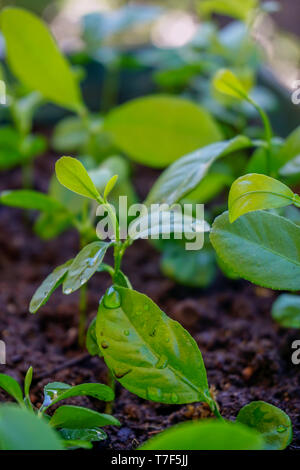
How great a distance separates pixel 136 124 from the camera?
2.80 feet

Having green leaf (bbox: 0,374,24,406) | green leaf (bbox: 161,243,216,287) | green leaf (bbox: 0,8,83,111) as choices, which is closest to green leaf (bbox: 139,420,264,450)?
green leaf (bbox: 0,374,24,406)

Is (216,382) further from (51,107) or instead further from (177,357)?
(51,107)

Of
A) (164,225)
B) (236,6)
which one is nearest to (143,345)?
(164,225)

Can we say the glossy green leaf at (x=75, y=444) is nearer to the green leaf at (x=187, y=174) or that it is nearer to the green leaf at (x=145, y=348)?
the green leaf at (x=145, y=348)

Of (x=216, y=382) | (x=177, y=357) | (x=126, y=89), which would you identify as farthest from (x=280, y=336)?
(x=126, y=89)

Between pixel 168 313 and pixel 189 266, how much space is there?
0.08 m

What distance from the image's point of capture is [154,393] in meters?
0.46

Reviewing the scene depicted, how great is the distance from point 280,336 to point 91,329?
0.31 m

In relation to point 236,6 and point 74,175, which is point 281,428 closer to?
point 74,175

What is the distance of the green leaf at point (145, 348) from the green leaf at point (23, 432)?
140 mm

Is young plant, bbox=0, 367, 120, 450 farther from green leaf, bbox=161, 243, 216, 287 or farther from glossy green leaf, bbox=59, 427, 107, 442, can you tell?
green leaf, bbox=161, 243, 216, 287

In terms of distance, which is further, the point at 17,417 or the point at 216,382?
the point at 216,382

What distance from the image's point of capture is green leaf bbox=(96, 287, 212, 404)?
1.53 ft

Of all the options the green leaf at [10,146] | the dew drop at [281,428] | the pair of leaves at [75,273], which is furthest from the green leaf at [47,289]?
the green leaf at [10,146]
